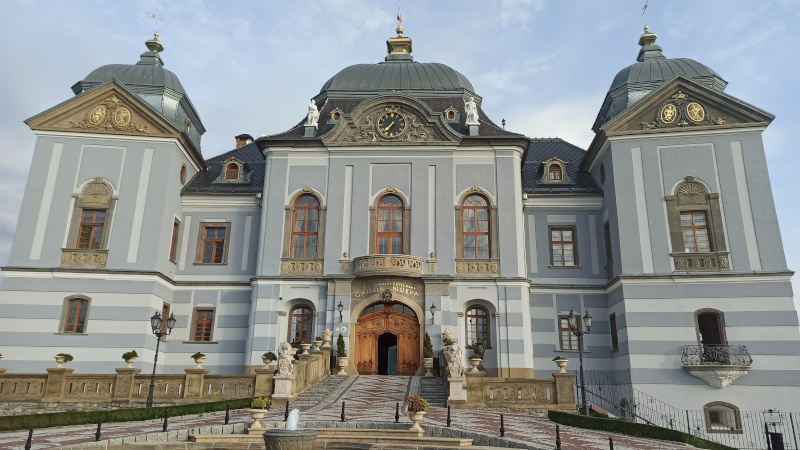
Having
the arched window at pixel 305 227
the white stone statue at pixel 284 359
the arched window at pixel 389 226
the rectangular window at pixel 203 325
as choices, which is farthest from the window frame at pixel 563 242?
the rectangular window at pixel 203 325

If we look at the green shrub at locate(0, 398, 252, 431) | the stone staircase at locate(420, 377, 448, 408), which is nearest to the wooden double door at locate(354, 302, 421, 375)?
the stone staircase at locate(420, 377, 448, 408)

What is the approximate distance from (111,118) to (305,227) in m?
11.3

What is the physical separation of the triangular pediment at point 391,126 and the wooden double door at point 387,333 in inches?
329

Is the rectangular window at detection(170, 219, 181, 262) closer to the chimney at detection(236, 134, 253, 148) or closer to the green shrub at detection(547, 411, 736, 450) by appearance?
the chimney at detection(236, 134, 253, 148)

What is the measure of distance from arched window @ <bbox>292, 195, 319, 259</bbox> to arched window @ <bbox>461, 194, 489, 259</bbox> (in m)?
7.34

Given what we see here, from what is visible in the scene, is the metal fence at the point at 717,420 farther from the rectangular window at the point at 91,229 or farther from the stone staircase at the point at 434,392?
the rectangular window at the point at 91,229

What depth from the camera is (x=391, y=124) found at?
29.9 meters

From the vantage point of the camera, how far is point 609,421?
54.7ft

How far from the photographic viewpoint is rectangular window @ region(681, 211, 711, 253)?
86.9 ft

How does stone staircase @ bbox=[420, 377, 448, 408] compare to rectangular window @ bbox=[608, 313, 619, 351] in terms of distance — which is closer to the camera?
stone staircase @ bbox=[420, 377, 448, 408]

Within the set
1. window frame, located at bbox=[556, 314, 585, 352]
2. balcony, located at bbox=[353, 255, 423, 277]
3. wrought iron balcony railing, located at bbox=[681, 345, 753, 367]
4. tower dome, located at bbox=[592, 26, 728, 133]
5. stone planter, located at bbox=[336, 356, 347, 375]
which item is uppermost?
tower dome, located at bbox=[592, 26, 728, 133]

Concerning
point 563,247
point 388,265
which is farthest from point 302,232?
point 563,247

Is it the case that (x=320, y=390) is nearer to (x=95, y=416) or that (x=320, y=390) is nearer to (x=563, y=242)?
(x=95, y=416)

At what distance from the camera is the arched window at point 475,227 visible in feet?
92.9
